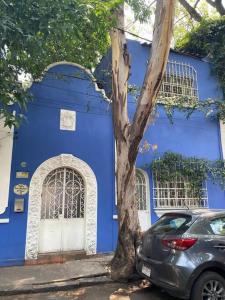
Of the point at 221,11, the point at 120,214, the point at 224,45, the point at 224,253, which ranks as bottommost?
the point at 224,253

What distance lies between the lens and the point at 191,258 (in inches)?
182

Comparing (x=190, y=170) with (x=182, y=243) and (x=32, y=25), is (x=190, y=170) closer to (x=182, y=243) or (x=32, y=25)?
(x=182, y=243)

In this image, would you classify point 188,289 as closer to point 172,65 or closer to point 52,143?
point 52,143

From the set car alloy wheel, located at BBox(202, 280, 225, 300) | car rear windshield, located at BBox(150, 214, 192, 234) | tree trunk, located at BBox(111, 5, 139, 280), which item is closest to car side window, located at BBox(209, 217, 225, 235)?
car rear windshield, located at BBox(150, 214, 192, 234)

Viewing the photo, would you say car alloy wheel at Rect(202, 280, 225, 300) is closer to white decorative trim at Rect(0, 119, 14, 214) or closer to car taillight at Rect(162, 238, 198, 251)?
car taillight at Rect(162, 238, 198, 251)

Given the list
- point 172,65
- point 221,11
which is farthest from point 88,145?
point 221,11

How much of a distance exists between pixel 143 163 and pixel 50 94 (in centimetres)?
345

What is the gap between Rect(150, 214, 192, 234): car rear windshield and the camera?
16.6ft

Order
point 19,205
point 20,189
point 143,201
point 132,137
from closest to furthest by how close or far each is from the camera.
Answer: point 132,137 < point 19,205 < point 20,189 < point 143,201

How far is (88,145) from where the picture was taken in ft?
28.9

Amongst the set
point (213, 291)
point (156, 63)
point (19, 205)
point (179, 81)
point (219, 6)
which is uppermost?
point (219, 6)

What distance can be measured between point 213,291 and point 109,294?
6.50 ft

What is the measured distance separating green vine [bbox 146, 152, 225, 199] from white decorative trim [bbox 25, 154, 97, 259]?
2007mm

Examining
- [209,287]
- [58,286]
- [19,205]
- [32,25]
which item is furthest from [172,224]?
[32,25]
